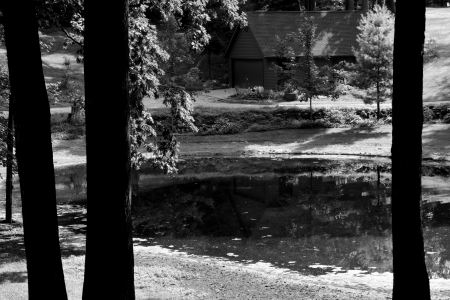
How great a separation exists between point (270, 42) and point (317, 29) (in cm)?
420

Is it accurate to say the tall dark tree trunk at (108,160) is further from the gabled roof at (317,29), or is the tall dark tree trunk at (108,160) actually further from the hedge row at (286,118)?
the gabled roof at (317,29)

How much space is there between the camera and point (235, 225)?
19750 mm

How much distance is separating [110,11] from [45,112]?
1.66 metres

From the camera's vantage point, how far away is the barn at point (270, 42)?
4828 cm

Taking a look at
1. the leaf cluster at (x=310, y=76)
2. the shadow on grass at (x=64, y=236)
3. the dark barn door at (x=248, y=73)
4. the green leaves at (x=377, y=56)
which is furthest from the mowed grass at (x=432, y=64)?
the shadow on grass at (x=64, y=236)

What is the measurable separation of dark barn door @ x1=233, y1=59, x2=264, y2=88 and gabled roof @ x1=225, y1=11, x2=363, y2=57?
4.73ft

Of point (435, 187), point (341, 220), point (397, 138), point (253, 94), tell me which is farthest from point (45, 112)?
point (253, 94)

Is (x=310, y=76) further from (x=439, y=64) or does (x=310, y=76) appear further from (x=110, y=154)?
(x=110, y=154)

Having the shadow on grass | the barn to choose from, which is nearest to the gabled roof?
the barn

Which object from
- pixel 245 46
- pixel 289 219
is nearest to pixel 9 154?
pixel 289 219

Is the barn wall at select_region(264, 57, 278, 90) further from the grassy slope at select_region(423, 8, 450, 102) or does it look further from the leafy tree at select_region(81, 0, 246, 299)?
the leafy tree at select_region(81, 0, 246, 299)

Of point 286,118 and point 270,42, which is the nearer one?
point 286,118

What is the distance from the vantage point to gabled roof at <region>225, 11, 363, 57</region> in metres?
48.8

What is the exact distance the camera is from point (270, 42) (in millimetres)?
48656
